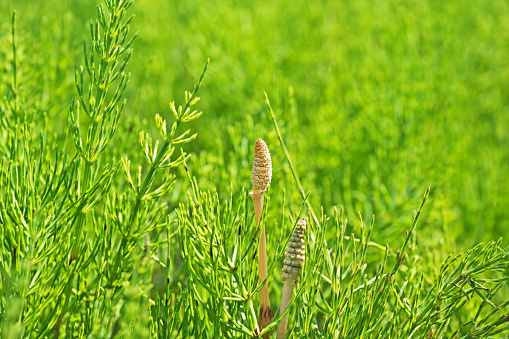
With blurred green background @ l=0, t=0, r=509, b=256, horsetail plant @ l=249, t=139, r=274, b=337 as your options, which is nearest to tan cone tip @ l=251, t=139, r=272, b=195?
horsetail plant @ l=249, t=139, r=274, b=337

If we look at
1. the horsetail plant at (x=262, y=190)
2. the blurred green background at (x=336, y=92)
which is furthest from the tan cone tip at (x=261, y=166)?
the blurred green background at (x=336, y=92)

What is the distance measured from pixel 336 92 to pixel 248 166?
17.2 inches

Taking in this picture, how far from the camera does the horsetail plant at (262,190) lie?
29cm

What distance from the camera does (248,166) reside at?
469 millimetres

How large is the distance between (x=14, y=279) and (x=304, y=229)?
0.55 feet

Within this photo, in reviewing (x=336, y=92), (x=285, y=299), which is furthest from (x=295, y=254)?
(x=336, y=92)

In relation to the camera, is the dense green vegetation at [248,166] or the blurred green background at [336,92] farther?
the blurred green background at [336,92]

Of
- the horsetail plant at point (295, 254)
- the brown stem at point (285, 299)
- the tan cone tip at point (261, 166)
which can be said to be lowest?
the brown stem at point (285, 299)

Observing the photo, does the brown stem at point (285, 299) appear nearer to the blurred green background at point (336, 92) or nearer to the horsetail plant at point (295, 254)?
the horsetail plant at point (295, 254)

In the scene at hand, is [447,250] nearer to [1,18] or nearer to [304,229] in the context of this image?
[304,229]

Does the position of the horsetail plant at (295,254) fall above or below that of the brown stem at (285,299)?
above

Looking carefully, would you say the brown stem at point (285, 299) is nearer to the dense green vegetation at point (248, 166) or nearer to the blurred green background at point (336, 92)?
the dense green vegetation at point (248, 166)

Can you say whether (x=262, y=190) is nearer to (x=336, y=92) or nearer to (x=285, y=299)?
(x=285, y=299)

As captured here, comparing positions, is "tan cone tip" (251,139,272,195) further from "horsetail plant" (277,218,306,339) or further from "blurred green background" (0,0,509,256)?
"blurred green background" (0,0,509,256)
